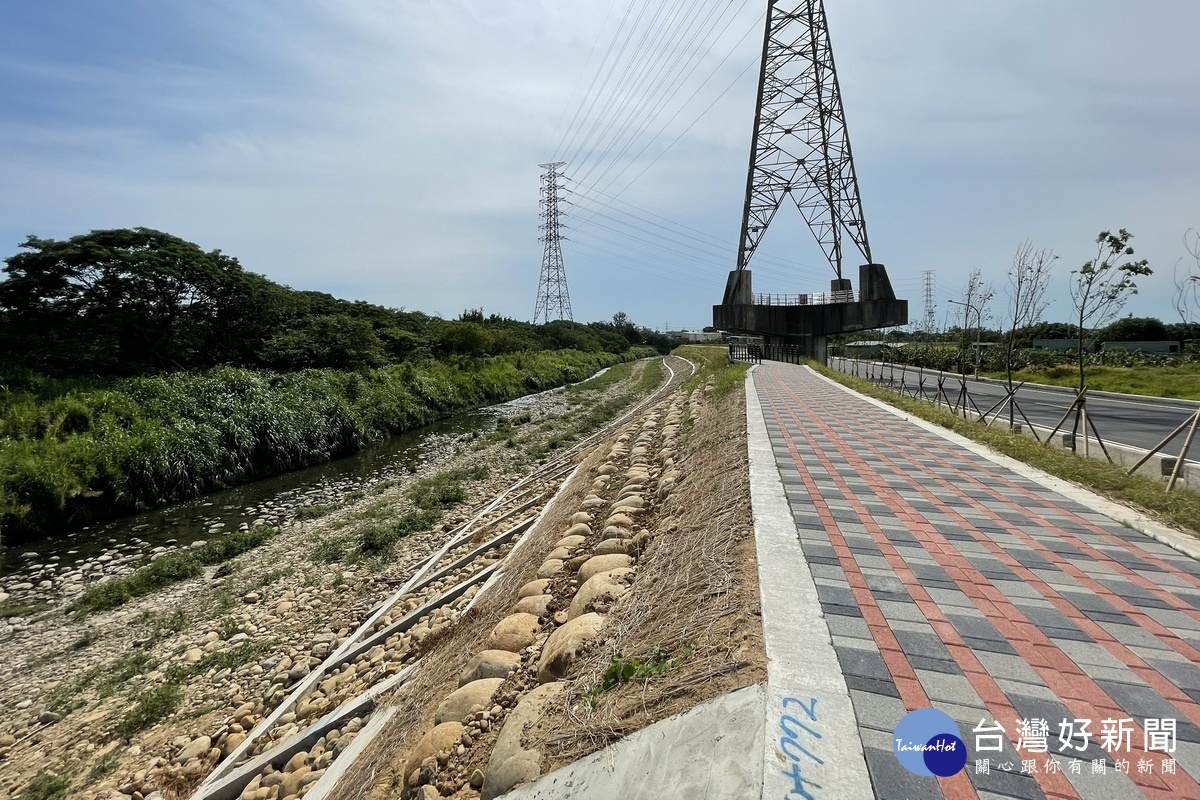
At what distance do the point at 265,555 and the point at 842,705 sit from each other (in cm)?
954

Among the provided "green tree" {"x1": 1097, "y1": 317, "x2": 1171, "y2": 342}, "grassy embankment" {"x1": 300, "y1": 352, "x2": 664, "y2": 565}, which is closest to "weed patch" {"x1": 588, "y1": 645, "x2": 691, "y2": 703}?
"grassy embankment" {"x1": 300, "y1": 352, "x2": 664, "y2": 565}

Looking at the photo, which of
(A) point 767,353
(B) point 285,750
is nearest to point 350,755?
(B) point 285,750

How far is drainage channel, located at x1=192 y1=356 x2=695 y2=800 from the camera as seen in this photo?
13.6 ft

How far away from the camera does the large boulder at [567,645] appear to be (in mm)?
3447

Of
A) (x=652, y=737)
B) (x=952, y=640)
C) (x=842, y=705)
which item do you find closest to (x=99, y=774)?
(x=652, y=737)

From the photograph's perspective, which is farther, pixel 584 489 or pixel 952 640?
pixel 584 489

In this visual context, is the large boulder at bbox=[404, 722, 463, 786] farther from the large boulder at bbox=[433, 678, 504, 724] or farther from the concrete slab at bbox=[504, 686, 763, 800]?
the concrete slab at bbox=[504, 686, 763, 800]

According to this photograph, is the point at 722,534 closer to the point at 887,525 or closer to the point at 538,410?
the point at 887,525

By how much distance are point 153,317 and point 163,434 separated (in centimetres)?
923

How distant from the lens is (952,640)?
110 inches

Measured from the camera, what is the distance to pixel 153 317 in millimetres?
18484

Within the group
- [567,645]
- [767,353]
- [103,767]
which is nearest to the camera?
[567,645]

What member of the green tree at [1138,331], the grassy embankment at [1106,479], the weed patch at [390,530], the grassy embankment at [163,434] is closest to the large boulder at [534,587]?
the weed patch at [390,530]

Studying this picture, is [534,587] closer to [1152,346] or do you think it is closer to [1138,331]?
[1152,346]
